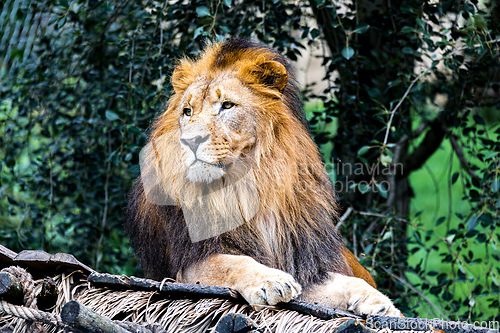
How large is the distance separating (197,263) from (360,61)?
6.70 feet

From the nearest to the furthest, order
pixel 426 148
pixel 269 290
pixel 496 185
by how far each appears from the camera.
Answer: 1. pixel 269 290
2. pixel 496 185
3. pixel 426 148

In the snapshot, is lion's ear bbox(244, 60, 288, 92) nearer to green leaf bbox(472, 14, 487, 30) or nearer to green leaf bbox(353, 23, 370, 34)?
green leaf bbox(353, 23, 370, 34)

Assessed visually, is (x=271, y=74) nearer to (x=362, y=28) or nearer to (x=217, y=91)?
(x=217, y=91)

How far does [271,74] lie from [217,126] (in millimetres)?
374

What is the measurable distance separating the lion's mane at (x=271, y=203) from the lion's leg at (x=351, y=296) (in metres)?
0.05

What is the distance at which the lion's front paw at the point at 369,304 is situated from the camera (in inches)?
78.7

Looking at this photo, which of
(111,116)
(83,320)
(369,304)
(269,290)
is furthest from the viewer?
(111,116)

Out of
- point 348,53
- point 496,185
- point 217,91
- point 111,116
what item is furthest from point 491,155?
point 111,116

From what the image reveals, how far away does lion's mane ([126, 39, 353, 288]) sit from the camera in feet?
7.49

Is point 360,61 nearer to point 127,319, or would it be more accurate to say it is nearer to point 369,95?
point 369,95

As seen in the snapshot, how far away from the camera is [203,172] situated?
216 cm

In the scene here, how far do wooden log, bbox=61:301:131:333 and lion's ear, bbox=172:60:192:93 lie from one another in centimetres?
119

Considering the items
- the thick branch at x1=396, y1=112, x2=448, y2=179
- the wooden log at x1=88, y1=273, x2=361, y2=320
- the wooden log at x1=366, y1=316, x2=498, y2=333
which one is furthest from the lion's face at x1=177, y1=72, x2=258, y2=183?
the thick branch at x1=396, y1=112, x2=448, y2=179

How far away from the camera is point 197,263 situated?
2.22 m
